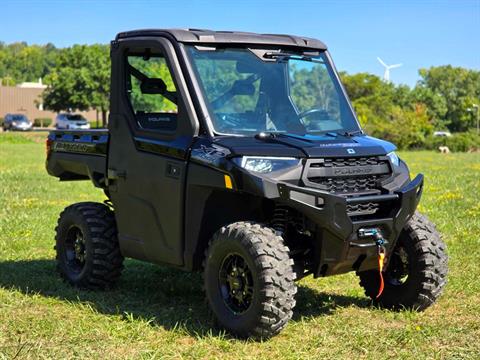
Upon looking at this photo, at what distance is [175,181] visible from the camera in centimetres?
617

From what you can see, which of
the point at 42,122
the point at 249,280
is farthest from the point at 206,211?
the point at 42,122

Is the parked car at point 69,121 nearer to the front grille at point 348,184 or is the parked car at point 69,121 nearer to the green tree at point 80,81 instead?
the green tree at point 80,81

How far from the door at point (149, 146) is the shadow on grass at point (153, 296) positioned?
47cm

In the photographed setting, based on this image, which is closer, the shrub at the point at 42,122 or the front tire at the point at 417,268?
the front tire at the point at 417,268

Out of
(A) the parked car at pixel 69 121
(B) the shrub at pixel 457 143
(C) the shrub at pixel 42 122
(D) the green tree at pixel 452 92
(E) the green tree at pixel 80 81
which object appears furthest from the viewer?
(D) the green tree at pixel 452 92

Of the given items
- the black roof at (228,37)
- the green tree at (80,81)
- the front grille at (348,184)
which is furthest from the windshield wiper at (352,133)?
the green tree at (80,81)

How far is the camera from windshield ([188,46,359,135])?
622 centimetres

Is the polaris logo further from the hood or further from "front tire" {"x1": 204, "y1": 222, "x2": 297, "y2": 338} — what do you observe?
"front tire" {"x1": 204, "y1": 222, "x2": 297, "y2": 338}

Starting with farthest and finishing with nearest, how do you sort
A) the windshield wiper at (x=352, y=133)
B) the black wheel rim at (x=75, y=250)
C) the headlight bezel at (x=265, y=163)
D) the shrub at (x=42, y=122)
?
the shrub at (x=42, y=122), the black wheel rim at (x=75, y=250), the windshield wiper at (x=352, y=133), the headlight bezel at (x=265, y=163)

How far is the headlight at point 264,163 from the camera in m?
5.60

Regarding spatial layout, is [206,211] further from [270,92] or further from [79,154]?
[79,154]

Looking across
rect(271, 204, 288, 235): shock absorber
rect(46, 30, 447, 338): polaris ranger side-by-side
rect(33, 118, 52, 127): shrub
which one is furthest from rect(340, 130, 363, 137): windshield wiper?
rect(33, 118, 52, 127): shrub

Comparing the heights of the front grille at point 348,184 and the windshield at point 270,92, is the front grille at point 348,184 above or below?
below

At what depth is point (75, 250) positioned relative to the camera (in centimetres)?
777
